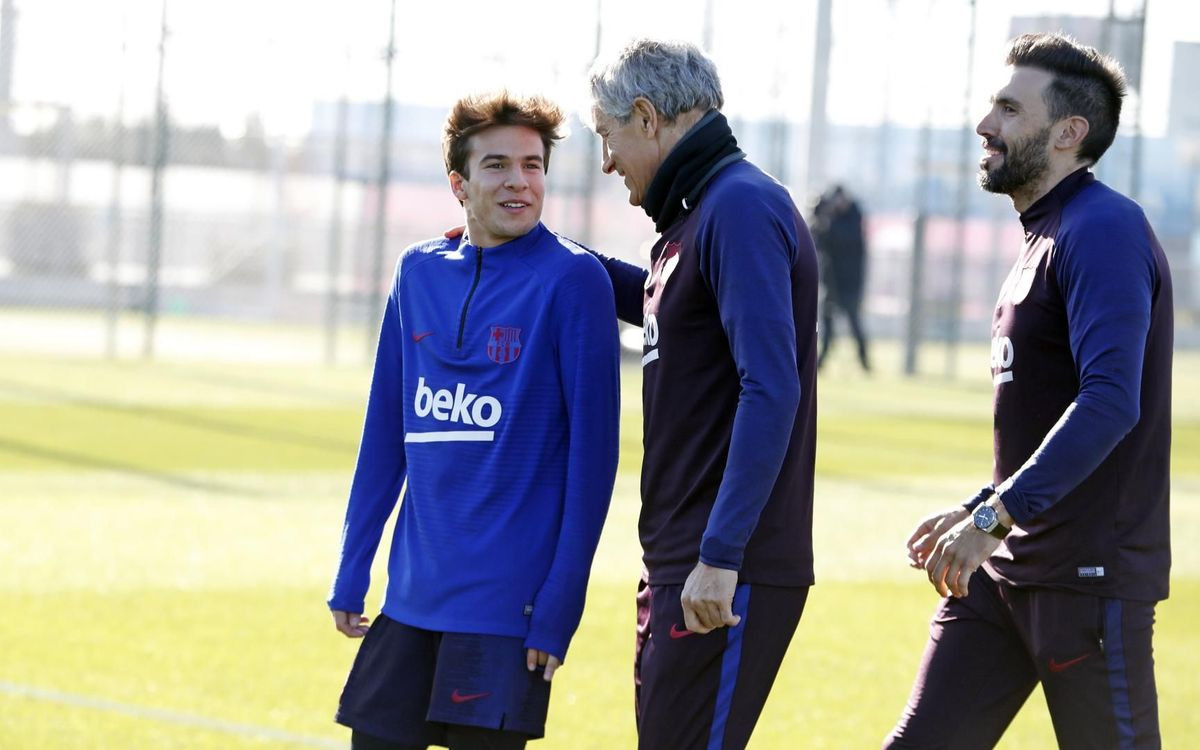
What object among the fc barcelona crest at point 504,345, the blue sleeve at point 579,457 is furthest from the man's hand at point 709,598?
the fc barcelona crest at point 504,345

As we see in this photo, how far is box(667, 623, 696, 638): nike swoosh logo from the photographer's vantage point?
3.42 meters

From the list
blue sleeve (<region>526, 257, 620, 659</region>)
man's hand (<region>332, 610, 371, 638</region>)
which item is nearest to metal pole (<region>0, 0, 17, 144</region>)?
man's hand (<region>332, 610, 371, 638</region>)

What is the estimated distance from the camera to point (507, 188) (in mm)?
3828

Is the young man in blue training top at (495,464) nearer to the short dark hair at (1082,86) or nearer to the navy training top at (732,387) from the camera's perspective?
the navy training top at (732,387)

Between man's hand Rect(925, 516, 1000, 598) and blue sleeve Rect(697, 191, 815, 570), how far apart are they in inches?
16.9

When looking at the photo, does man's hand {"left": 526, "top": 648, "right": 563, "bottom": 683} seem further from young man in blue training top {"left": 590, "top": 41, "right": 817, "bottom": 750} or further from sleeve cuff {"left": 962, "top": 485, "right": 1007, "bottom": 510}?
sleeve cuff {"left": 962, "top": 485, "right": 1007, "bottom": 510}

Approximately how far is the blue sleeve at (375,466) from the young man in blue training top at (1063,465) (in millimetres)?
1196

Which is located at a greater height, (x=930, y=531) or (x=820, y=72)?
(x=820, y=72)

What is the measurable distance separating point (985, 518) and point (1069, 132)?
3.03ft

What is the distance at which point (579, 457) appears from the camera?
3.69 meters

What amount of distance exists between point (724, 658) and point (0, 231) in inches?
895

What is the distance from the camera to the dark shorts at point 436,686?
3680 mm

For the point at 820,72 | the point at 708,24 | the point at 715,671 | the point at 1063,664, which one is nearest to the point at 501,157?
the point at 715,671

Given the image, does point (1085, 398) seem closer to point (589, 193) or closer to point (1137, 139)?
point (589, 193)
